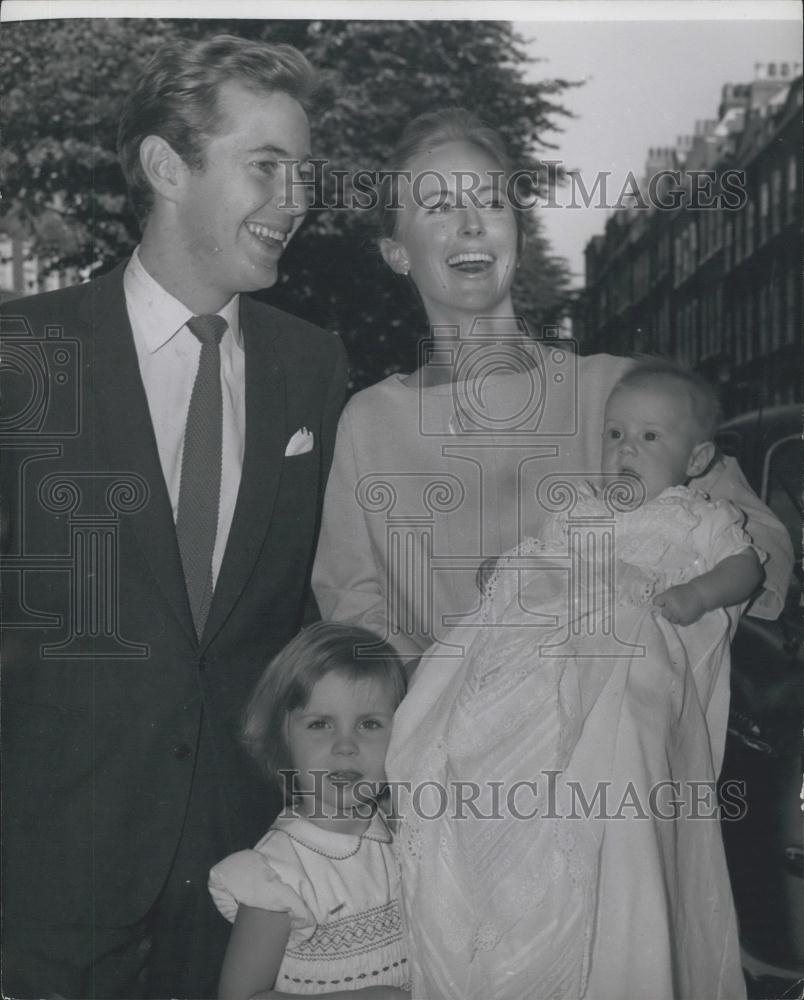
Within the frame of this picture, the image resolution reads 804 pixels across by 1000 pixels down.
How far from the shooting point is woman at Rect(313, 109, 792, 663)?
2781mm

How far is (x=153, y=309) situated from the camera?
9.11 ft

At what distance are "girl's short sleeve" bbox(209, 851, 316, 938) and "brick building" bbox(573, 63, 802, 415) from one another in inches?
55.7

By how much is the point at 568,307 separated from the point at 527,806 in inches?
46.8

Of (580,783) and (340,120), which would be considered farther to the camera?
(340,120)

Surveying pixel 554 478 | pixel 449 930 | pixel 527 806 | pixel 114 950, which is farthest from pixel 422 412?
pixel 114 950

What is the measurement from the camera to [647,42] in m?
2.89

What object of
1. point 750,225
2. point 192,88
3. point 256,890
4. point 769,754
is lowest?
point 256,890

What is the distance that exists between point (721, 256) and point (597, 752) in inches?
49.8

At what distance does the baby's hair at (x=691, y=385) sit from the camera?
2652mm

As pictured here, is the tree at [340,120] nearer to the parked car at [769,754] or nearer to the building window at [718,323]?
the building window at [718,323]

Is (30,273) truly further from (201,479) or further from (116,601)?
(116,601)

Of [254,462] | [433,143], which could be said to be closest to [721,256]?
[433,143]

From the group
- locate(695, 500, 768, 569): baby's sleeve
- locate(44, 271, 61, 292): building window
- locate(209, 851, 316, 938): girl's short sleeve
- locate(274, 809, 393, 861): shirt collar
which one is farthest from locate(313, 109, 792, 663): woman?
locate(44, 271, 61, 292): building window

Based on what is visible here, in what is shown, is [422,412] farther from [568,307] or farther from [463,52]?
[463,52]
